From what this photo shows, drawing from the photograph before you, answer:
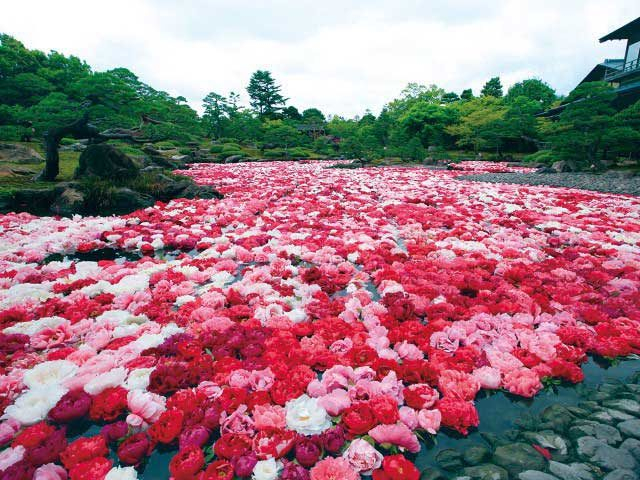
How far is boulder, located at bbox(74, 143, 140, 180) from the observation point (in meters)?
9.24

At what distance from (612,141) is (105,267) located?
22.6 metres

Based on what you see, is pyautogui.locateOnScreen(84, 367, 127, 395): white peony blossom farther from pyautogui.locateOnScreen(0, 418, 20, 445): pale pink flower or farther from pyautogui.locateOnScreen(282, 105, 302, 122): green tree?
pyautogui.locateOnScreen(282, 105, 302, 122): green tree

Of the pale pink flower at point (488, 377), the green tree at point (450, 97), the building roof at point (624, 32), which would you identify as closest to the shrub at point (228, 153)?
the pale pink flower at point (488, 377)

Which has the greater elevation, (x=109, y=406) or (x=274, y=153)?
(x=274, y=153)

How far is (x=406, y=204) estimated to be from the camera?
28.3ft

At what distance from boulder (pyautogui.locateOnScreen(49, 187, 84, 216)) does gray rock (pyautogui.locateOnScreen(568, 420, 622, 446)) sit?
9.03 m

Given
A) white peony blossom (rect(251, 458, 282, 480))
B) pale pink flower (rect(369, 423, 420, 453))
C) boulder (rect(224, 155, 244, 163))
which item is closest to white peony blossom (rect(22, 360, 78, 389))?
white peony blossom (rect(251, 458, 282, 480))

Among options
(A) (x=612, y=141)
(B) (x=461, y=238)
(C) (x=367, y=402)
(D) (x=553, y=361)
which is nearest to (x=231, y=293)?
(C) (x=367, y=402)

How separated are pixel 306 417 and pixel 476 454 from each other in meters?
0.96

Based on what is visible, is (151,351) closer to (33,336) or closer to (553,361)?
(33,336)

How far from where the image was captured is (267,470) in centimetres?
161

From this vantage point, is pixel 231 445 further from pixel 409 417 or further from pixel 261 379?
pixel 409 417

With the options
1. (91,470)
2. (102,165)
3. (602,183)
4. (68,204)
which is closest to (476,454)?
(91,470)

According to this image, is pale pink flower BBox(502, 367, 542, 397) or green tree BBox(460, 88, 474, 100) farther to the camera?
green tree BBox(460, 88, 474, 100)
